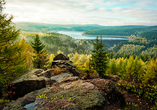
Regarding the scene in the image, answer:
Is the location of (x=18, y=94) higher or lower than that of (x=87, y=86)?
lower

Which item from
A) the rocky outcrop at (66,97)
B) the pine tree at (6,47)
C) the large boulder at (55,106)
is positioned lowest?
the rocky outcrop at (66,97)

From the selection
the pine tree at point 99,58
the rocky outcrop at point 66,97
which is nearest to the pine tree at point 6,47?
the rocky outcrop at point 66,97

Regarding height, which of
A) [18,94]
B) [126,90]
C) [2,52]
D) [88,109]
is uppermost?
[2,52]

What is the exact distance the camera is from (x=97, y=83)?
26.6ft

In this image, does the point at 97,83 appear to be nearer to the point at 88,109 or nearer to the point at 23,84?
the point at 88,109

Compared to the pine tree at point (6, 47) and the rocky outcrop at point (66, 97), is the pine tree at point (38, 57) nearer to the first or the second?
the pine tree at point (6, 47)

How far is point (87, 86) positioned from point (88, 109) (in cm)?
191

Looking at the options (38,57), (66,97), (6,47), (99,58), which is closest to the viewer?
(66,97)

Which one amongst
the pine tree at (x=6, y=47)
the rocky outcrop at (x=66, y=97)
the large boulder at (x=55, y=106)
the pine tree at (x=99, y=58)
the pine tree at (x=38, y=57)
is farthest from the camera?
the pine tree at (x=38, y=57)

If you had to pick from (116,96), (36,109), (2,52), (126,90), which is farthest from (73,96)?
(2,52)

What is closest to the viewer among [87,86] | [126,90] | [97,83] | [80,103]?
[80,103]

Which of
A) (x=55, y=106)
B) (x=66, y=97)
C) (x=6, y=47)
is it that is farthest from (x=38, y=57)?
(x=55, y=106)

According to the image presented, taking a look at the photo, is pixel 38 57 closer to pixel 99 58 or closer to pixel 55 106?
pixel 99 58

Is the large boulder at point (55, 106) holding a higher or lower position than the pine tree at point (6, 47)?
lower
